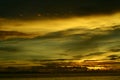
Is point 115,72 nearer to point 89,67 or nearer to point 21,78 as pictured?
point 89,67

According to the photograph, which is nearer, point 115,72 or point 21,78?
point 21,78

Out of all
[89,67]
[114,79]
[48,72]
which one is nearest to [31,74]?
[48,72]

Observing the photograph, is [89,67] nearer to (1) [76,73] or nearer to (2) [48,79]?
(1) [76,73]

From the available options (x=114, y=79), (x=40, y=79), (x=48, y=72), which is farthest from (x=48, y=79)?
(x=48, y=72)

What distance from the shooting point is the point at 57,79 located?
98.5 meters

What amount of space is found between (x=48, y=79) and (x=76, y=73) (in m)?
18.9

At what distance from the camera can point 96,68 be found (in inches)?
4897

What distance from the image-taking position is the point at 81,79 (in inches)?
3797

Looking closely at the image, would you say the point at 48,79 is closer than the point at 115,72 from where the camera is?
Yes

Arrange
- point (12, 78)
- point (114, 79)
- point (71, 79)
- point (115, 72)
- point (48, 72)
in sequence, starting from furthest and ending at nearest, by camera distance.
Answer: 1. point (48, 72)
2. point (115, 72)
3. point (12, 78)
4. point (71, 79)
5. point (114, 79)

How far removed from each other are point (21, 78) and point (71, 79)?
33.8 feet

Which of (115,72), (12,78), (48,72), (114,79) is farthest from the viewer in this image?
(48,72)

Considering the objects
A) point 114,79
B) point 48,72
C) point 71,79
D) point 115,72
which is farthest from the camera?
point 48,72

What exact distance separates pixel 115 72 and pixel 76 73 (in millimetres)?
8029
